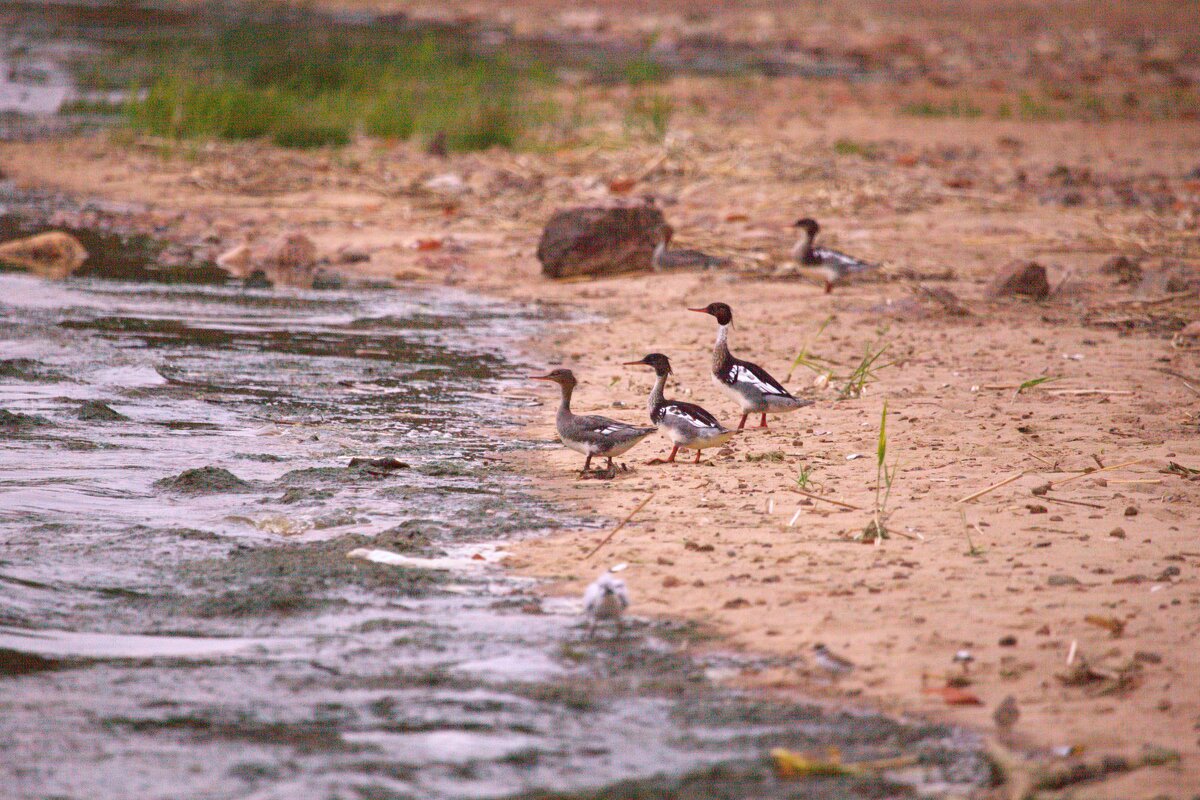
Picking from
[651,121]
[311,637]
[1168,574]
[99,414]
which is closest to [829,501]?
[1168,574]

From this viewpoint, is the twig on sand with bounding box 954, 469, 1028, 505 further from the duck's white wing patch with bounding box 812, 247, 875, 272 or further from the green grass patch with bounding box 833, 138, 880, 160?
the green grass patch with bounding box 833, 138, 880, 160

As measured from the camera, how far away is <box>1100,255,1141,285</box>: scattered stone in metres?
12.3

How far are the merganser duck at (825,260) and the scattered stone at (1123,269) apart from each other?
83.6 inches

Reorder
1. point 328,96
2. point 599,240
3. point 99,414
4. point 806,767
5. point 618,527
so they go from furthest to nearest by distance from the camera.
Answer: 1. point 328,96
2. point 599,240
3. point 99,414
4. point 618,527
5. point 806,767

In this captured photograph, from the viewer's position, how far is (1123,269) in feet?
40.8

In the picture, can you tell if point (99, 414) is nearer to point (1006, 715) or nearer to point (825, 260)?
point (1006, 715)

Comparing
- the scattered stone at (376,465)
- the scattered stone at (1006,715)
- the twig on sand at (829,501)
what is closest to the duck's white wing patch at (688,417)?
the twig on sand at (829,501)

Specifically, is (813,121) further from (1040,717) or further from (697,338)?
(1040,717)

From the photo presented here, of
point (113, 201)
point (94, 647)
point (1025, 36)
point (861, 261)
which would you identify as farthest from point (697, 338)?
point (1025, 36)

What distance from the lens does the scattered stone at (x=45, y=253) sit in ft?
44.0

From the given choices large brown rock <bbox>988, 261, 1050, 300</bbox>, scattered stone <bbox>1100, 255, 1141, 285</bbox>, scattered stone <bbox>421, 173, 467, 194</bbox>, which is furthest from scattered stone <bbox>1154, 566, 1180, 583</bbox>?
scattered stone <bbox>421, 173, 467, 194</bbox>

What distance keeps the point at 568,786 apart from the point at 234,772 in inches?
40.2

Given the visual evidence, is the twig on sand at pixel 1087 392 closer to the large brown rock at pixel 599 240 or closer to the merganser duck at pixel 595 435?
the merganser duck at pixel 595 435

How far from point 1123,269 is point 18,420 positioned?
29.4ft
